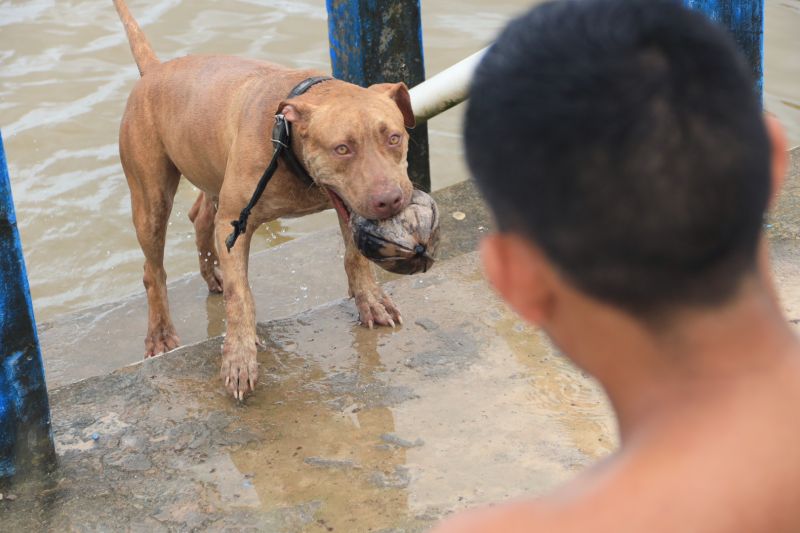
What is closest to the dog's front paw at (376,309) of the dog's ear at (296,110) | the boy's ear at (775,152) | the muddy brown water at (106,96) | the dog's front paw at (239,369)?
the dog's front paw at (239,369)

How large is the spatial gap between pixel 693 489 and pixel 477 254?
14.0 ft

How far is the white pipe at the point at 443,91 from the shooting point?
523 centimetres

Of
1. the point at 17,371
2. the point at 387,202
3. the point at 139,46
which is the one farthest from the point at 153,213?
the point at 17,371

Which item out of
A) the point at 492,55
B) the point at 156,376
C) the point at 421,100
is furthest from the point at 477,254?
the point at 492,55

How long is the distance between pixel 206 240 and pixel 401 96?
2058mm

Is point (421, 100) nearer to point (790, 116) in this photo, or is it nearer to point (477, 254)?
point (477, 254)

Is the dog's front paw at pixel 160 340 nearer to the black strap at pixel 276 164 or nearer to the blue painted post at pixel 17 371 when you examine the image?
the black strap at pixel 276 164

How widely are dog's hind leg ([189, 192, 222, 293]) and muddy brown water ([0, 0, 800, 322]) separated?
1.14m

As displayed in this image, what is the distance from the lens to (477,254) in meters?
5.43

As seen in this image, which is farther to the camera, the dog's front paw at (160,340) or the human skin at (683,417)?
the dog's front paw at (160,340)

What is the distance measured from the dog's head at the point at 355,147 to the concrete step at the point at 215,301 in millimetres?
1338

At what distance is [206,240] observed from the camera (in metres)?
6.25

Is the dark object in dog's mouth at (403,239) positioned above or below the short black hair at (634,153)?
below

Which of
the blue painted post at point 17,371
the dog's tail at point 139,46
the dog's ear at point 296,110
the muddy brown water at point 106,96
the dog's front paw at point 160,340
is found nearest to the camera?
the blue painted post at point 17,371
